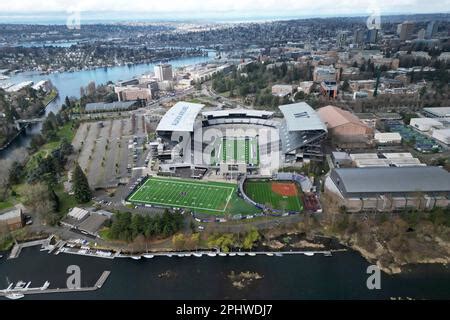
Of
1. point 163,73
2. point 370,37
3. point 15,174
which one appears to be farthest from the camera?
point 370,37

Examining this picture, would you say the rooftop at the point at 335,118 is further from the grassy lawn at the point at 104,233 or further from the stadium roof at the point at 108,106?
the stadium roof at the point at 108,106

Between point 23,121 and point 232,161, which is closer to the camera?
point 232,161

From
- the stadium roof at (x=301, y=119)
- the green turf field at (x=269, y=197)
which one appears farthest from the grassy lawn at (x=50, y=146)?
the stadium roof at (x=301, y=119)

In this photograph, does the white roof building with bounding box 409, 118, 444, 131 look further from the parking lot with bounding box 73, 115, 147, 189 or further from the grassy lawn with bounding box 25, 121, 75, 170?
the grassy lawn with bounding box 25, 121, 75, 170

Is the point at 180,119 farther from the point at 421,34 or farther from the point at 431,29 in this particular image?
the point at 431,29

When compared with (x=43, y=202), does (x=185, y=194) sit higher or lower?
lower

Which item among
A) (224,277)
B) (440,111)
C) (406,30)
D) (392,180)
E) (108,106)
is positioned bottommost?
(224,277)

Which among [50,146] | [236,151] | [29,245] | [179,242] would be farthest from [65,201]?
[236,151]
